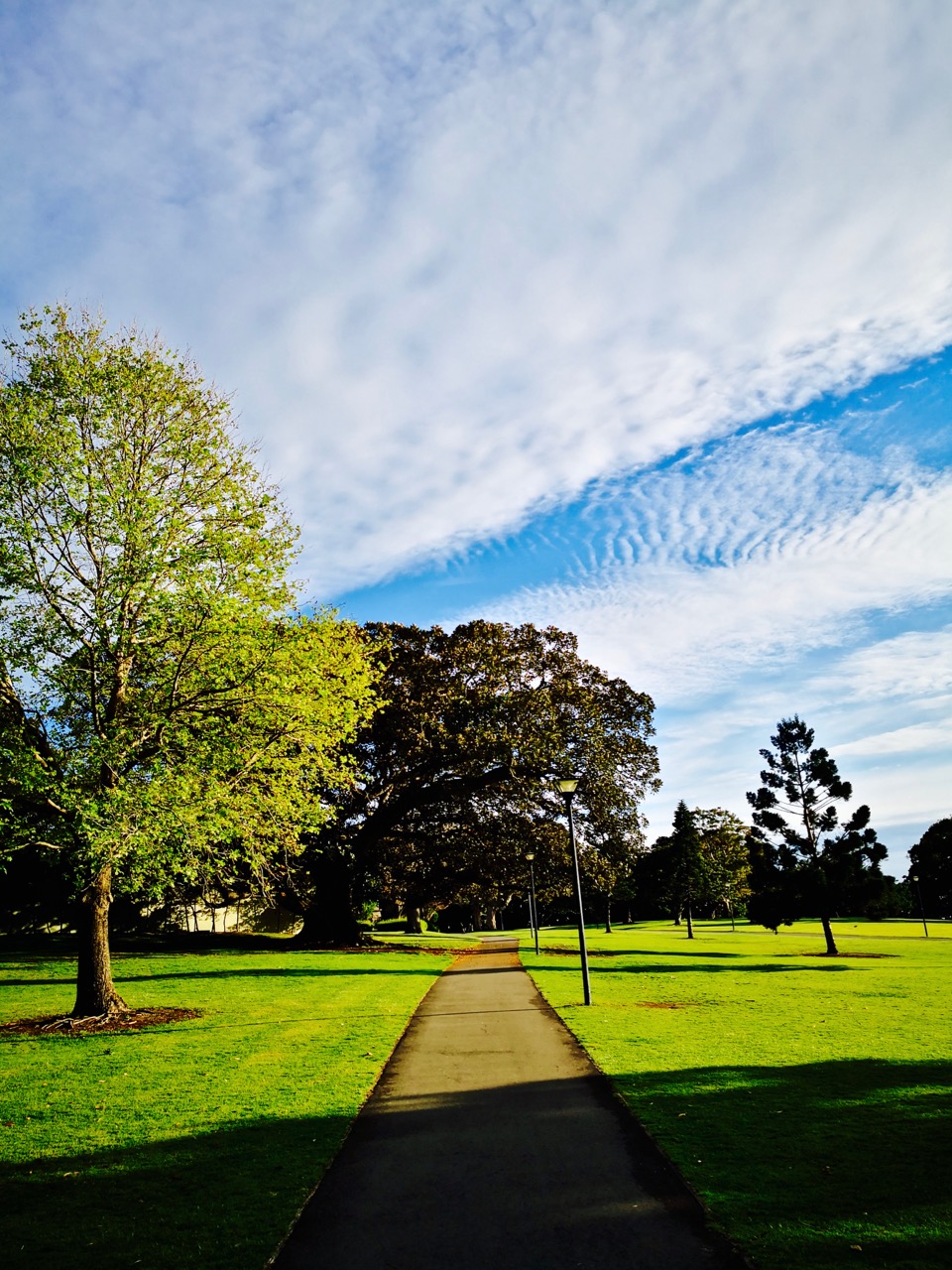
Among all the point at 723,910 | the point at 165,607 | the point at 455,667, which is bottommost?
the point at 723,910

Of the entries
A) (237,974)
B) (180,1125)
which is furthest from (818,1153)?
(237,974)

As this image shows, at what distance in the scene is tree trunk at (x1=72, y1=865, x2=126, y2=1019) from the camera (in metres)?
16.5

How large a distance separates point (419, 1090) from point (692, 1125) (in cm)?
378

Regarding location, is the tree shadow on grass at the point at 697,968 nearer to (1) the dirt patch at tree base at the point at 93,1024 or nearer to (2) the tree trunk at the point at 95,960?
(1) the dirt patch at tree base at the point at 93,1024

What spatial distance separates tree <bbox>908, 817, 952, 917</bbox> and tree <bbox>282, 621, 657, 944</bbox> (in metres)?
65.5

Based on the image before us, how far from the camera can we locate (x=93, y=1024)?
52.0ft

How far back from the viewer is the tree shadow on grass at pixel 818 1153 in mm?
5617

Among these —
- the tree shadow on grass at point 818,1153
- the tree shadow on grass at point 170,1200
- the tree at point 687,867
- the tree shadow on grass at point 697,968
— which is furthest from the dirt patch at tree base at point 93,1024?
the tree at point 687,867

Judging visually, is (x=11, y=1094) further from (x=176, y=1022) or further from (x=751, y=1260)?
(x=751, y=1260)

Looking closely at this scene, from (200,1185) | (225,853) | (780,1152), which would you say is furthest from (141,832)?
(780,1152)

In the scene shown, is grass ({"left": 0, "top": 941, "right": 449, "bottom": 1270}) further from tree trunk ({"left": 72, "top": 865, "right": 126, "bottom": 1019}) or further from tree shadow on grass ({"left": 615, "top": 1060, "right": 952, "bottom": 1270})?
tree shadow on grass ({"left": 615, "top": 1060, "right": 952, "bottom": 1270})

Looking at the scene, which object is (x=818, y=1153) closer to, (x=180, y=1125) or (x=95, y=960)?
(x=180, y=1125)

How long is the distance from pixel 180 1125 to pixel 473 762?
25601mm

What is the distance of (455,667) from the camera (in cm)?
3688
